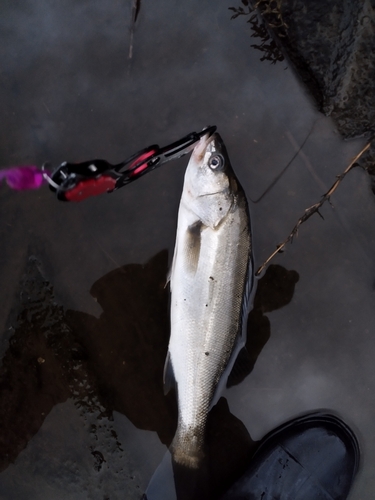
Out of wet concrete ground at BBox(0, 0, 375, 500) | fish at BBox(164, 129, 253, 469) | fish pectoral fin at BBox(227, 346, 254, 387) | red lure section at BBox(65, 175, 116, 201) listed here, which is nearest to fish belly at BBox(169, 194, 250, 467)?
fish at BBox(164, 129, 253, 469)

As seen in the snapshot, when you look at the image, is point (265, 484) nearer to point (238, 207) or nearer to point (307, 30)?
point (238, 207)

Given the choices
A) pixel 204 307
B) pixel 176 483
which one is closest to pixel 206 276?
pixel 204 307

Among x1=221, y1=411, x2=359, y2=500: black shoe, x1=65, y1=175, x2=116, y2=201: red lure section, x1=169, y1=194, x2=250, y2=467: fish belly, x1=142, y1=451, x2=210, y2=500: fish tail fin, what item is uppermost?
x1=65, y1=175, x2=116, y2=201: red lure section

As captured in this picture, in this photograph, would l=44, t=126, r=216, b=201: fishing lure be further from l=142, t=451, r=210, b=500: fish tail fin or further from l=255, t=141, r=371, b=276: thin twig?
l=142, t=451, r=210, b=500: fish tail fin

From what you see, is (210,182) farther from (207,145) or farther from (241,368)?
(241,368)

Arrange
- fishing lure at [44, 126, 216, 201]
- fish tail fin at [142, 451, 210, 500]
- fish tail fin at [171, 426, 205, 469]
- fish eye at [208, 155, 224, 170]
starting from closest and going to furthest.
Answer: fishing lure at [44, 126, 216, 201] < fish eye at [208, 155, 224, 170] < fish tail fin at [171, 426, 205, 469] < fish tail fin at [142, 451, 210, 500]

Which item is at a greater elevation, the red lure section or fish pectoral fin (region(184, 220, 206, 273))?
the red lure section

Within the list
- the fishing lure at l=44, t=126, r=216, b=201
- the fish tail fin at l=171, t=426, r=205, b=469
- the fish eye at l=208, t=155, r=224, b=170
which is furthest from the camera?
the fish tail fin at l=171, t=426, r=205, b=469
